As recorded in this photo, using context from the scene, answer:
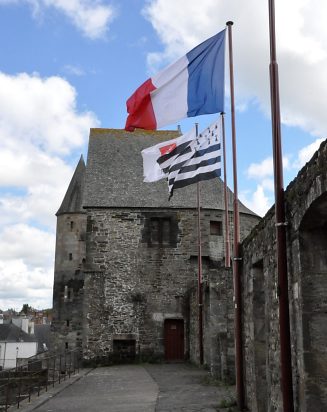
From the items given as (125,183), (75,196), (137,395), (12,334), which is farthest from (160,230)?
(12,334)

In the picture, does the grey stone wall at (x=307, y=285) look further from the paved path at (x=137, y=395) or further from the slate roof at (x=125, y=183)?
the slate roof at (x=125, y=183)

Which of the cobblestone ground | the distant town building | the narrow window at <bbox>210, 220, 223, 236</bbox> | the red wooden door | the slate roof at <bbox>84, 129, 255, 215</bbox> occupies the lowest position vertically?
the distant town building

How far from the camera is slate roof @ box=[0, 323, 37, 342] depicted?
6175cm

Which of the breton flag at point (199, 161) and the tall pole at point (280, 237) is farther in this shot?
the breton flag at point (199, 161)

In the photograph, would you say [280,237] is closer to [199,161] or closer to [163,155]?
[199,161]

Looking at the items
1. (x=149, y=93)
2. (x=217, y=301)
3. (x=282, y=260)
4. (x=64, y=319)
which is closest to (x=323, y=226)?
(x=282, y=260)

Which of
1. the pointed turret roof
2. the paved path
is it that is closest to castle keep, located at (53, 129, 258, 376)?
the pointed turret roof

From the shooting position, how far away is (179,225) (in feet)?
74.8

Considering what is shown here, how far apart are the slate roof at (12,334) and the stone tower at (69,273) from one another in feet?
127

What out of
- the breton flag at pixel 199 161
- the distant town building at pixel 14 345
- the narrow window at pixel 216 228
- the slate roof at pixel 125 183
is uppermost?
the slate roof at pixel 125 183

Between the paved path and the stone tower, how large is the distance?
952cm

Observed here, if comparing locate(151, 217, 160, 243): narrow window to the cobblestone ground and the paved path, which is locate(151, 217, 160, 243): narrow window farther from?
the cobblestone ground

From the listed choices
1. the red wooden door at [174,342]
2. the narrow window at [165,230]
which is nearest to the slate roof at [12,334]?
the red wooden door at [174,342]

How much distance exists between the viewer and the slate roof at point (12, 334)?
6175 cm
